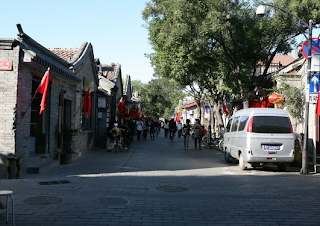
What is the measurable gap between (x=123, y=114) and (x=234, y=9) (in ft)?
39.1

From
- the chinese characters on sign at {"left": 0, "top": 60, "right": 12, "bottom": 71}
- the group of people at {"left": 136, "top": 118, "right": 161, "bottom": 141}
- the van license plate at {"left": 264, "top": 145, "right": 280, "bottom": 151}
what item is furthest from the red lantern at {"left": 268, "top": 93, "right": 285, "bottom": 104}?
the group of people at {"left": 136, "top": 118, "right": 161, "bottom": 141}

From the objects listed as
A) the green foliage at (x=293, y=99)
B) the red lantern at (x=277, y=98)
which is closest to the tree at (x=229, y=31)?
the red lantern at (x=277, y=98)

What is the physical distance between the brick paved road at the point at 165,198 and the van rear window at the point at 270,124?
1457 mm

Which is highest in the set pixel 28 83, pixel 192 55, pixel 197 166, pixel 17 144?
pixel 192 55

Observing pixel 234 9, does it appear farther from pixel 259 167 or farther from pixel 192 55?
pixel 259 167

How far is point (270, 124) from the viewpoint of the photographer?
1150 centimetres

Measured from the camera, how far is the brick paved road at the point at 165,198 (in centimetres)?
577

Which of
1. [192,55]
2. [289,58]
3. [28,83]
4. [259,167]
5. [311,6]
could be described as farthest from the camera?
[289,58]

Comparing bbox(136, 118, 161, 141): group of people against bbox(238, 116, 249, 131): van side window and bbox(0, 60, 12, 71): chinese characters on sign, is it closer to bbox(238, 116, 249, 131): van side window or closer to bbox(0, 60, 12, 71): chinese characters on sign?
bbox(238, 116, 249, 131): van side window

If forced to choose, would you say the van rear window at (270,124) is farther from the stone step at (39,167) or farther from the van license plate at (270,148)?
the stone step at (39,167)

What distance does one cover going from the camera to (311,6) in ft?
48.1

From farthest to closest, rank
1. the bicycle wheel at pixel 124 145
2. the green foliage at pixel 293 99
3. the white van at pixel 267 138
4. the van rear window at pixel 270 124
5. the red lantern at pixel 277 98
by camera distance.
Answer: the bicycle wheel at pixel 124 145 → the red lantern at pixel 277 98 → the green foliage at pixel 293 99 → the van rear window at pixel 270 124 → the white van at pixel 267 138

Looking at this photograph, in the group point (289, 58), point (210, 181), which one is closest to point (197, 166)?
point (210, 181)

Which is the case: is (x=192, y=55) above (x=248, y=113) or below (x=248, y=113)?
above
